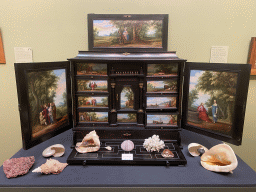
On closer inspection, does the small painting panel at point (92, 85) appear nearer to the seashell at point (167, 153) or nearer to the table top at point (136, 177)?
the table top at point (136, 177)

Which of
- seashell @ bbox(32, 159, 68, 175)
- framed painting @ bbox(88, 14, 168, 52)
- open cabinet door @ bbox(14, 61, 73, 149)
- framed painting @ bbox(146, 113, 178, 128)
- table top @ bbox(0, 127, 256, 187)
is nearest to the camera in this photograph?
table top @ bbox(0, 127, 256, 187)

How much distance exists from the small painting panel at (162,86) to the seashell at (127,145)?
0.78 metres

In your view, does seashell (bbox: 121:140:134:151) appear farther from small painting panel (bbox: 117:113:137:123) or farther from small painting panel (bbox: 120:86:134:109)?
small painting panel (bbox: 120:86:134:109)

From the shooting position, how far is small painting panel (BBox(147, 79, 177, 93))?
2.47 metres

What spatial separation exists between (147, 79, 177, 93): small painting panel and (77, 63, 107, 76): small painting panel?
67cm

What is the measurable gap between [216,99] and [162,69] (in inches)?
33.2

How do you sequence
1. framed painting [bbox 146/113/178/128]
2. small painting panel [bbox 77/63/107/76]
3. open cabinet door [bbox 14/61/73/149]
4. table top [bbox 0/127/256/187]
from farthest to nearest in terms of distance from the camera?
framed painting [bbox 146/113/178/128]
small painting panel [bbox 77/63/107/76]
open cabinet door [bbox 14/61/73/149]
table top [bbox 0/127/256/187]

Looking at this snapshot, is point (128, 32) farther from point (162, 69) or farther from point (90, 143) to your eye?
point (90, 143)

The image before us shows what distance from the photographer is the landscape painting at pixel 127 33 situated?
9.12 feet

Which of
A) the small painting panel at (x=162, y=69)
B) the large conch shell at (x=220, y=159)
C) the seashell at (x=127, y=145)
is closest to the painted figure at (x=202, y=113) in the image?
the large conch shell at (x=220, y=159)

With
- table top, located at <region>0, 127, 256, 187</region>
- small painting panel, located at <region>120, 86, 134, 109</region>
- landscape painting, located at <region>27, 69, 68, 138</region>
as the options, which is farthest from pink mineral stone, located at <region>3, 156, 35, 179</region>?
small painting panel, located at <region>120, 86, 134, 109</region>

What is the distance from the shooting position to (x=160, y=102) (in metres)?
2.52

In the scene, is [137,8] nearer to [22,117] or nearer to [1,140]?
[22,117]

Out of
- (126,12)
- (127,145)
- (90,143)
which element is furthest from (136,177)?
(126,12)
